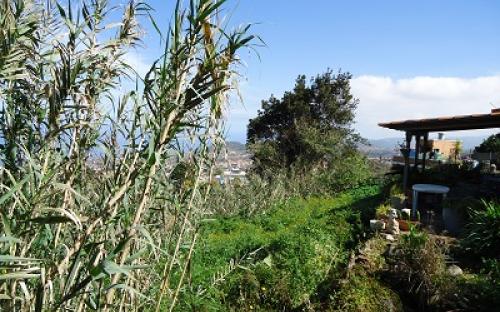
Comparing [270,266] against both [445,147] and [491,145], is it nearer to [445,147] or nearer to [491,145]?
[491,145]

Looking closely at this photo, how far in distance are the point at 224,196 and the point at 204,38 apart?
13.1 meters

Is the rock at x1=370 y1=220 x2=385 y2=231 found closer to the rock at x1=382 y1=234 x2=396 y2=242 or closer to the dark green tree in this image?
the rock at x1=382 y1=234 x2=396 y2=242

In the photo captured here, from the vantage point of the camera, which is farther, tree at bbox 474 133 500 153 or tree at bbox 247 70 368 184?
tree at bbox 247 70 368 184

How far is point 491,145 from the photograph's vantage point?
52.5 ft

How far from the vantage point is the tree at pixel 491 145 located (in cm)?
1533

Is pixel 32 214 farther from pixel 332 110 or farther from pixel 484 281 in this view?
pixel 332 110

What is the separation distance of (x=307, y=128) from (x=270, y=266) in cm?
1622

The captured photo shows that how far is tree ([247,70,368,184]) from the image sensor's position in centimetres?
2072

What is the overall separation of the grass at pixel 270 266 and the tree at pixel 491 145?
8550 mm

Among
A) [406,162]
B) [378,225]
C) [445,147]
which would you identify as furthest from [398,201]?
[445,147]

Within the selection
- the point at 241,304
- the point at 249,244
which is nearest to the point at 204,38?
the point at 241,304

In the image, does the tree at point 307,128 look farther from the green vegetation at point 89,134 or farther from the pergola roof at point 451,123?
the green vegetation at point 89,134

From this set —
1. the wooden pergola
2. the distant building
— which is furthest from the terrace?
the distant building

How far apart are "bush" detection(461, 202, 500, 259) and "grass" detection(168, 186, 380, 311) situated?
1.98m
